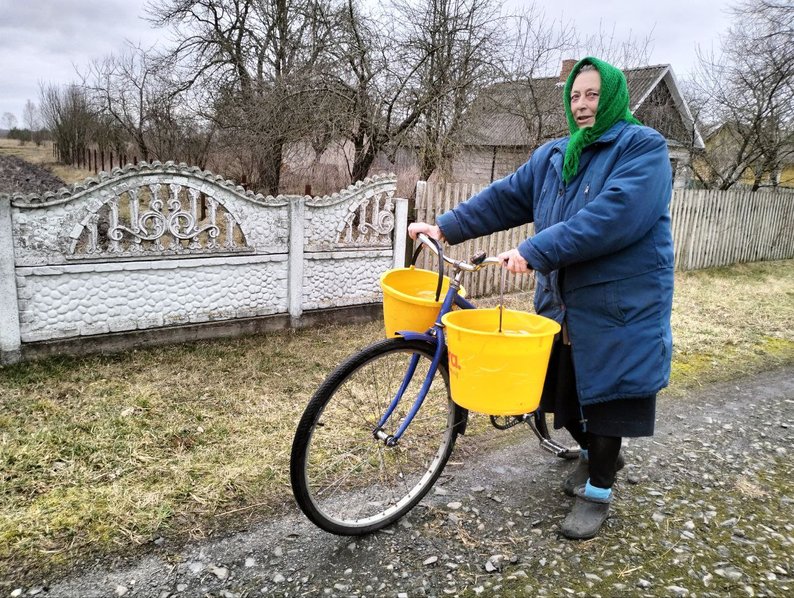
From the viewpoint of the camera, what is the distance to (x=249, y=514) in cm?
256

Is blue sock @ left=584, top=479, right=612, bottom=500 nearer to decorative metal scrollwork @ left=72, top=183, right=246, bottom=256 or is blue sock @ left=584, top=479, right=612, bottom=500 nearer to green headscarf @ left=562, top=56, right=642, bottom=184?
green headscarf @ left=562, top=56, right=642, bottom=184

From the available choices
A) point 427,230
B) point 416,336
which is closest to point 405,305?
point 416,336

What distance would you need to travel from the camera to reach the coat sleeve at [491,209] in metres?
2.61

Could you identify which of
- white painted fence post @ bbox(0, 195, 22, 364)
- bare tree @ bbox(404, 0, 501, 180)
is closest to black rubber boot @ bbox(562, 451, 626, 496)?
white painted fence post @ bbox(0, 195, 22, 364)

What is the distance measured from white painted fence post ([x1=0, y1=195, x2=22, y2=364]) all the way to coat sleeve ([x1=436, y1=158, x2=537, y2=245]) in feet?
10.1

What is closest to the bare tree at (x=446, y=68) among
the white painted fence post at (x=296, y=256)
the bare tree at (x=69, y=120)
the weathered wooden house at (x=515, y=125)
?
the weathered wooden house at (x=515, y=125)

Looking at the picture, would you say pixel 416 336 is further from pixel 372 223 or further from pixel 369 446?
pixel 372 223

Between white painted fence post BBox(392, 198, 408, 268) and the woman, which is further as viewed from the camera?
white painted fence post BBox(392, 198, 408, 268)

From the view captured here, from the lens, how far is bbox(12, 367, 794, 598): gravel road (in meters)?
2.16

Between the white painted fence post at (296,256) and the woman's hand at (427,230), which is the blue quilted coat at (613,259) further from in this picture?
the white painted fence post at (296,256)

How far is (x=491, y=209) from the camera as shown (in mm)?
2654

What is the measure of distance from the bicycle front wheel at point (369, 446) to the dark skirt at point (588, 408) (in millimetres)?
445

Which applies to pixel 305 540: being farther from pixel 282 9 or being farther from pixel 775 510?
pixel 282 9

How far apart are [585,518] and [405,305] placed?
1.26m
